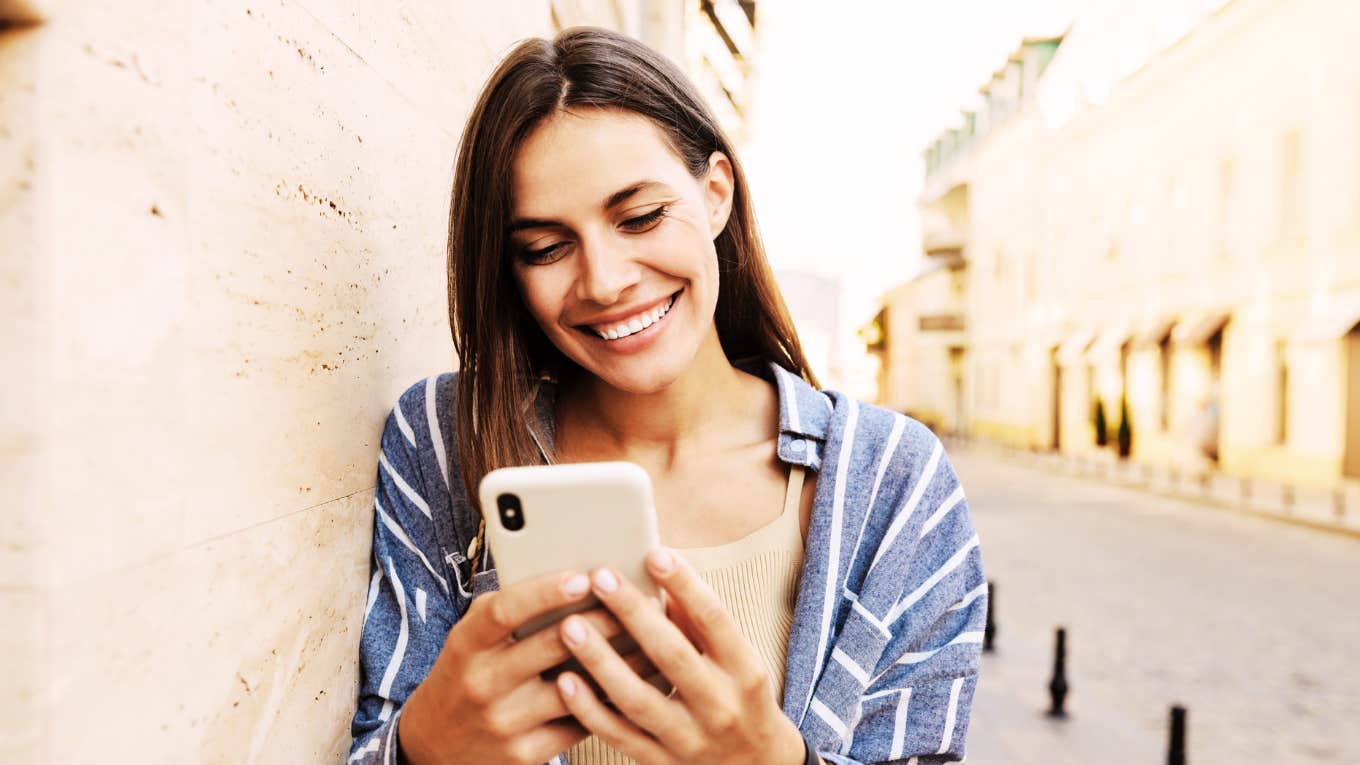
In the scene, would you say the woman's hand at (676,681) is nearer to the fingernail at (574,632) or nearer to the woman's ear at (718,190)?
the fingernail at (574,632)

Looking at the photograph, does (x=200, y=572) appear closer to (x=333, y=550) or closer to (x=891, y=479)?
(x=333, y=550)

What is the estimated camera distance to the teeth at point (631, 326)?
169 cm

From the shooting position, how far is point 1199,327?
1955 centimetres

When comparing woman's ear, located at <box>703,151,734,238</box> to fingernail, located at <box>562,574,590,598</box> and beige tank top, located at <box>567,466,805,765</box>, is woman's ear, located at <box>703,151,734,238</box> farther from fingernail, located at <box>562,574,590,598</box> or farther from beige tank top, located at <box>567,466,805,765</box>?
fingernail, located at <box>562,574,590,598</box>

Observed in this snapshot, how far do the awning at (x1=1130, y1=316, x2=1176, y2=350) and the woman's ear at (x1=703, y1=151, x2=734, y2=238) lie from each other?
71.2 ft

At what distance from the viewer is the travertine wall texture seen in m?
0.86

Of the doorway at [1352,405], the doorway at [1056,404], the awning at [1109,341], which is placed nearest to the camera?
the doorway at [1352,405]

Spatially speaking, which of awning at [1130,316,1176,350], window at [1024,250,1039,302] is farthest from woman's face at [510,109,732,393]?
window at [1024,250,1039,302]

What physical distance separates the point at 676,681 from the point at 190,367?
2.20 ft

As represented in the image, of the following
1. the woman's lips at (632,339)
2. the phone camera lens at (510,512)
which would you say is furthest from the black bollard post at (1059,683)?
the phone camera lens at (510,512)

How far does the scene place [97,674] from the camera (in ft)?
3.11

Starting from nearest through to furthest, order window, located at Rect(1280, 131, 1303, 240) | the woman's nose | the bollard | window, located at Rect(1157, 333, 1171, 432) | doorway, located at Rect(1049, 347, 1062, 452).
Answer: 1. the woman's nose
2. the bollard
3. window, located at Rect(1280, 131, 1303, 240)
4. window, located at Rect(1157, 333, 1171, 432)
5. doorway, located at Rect(1049, 347, 1062, 452)

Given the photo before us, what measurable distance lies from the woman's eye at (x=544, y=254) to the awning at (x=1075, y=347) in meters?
26.0

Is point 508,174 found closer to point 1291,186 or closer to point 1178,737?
point 1178,737
